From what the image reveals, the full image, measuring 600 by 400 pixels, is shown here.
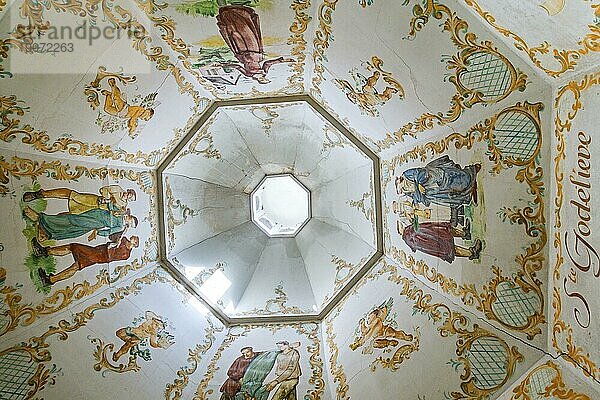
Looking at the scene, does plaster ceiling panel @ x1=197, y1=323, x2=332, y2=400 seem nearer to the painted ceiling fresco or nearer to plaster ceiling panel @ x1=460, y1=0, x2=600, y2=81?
the painted ceiling fresco

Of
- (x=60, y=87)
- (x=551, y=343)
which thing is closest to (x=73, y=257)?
(x=60, y=87)

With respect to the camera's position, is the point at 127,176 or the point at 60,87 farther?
the point at 127,176

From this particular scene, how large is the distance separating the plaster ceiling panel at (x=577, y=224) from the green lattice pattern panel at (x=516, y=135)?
0.34 meters

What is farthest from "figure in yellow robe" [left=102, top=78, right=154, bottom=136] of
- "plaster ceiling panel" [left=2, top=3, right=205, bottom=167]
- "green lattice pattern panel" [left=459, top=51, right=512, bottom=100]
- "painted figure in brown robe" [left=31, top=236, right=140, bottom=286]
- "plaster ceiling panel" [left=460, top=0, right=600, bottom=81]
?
"plaster ceiling panel" [left=460, top=0, right=600, bottom=81]

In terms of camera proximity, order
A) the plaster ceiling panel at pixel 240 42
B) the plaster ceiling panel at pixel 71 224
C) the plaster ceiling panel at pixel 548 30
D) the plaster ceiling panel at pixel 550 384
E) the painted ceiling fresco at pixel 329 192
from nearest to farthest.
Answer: the plaster ceiling panel at pixel 548 30 → the plaster ceiling panel at pixel 550 384 → the painted ceiling fresco at pixel 329 192 → the plaster ceiling panel at pixel 240 42 → the plaster ceiling panel at pixel 71 224

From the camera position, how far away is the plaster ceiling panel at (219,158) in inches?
357

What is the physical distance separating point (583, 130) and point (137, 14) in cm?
429

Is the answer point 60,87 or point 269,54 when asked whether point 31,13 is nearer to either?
point 60,87

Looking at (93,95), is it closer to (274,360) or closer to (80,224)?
(80,224)

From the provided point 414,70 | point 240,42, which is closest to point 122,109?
point 240,42

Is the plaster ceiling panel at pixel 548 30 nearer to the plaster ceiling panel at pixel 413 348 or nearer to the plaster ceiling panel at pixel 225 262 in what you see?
the plaster ceiling panel at pixel 413 348

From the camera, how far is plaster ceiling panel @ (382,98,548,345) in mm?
6047

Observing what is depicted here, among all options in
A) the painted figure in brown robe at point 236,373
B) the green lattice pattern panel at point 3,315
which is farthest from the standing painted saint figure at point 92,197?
the painted figure in brown robe at point 236,373

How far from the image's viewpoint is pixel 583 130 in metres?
5.13
